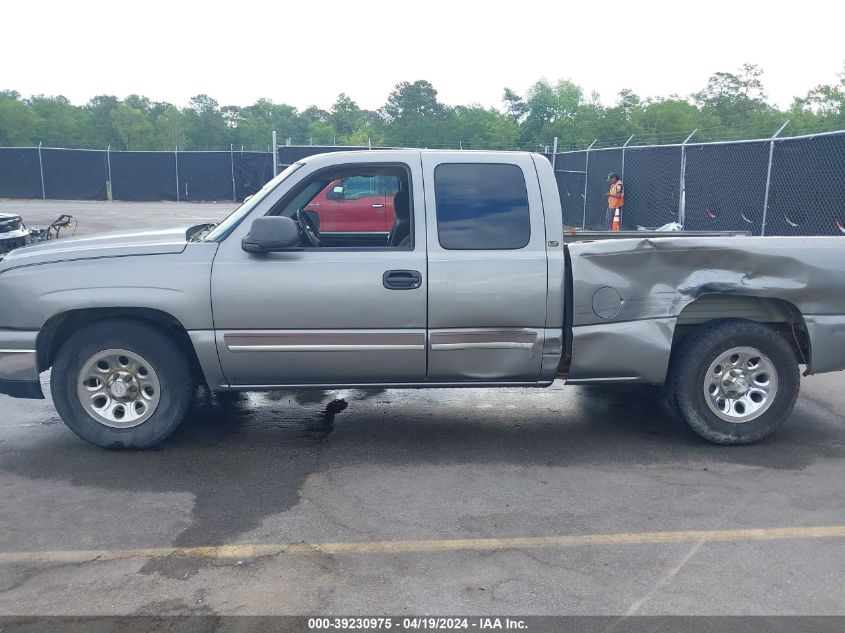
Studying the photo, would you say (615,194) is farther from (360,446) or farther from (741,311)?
(360,446)

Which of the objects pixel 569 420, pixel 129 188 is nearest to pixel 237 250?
pixel 569 420

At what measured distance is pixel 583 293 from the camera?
5.25 metres

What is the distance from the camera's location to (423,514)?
4395 millimetres

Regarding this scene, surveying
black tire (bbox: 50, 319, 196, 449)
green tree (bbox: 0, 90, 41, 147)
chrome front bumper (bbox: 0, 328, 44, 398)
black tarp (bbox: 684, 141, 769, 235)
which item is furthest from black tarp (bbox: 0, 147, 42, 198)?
green tree (bbox: 0, 90, 41, 147)

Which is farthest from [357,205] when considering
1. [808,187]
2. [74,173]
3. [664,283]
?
[74,173]

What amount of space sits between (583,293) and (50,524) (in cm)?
347

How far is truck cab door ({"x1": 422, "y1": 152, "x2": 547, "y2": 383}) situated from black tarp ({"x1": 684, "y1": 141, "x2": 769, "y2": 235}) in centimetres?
866

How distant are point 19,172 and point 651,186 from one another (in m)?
28.2

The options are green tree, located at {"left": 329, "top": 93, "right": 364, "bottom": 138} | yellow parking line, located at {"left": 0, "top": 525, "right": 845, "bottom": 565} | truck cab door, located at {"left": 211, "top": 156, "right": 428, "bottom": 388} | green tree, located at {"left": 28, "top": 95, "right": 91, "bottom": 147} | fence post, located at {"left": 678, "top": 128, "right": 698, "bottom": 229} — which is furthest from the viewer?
green tree, located at {"left": 329, "top": 93, "right": 364, "bottom": 138}

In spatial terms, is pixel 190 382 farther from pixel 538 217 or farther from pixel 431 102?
pixel 431 102

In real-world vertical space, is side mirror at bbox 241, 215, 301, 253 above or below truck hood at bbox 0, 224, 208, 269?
above

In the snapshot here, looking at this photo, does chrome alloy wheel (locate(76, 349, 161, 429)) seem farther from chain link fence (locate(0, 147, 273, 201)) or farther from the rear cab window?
chain link fence (locate(0, 147, 273, 201))

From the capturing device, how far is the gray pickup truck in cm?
512

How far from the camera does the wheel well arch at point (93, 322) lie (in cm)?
521
